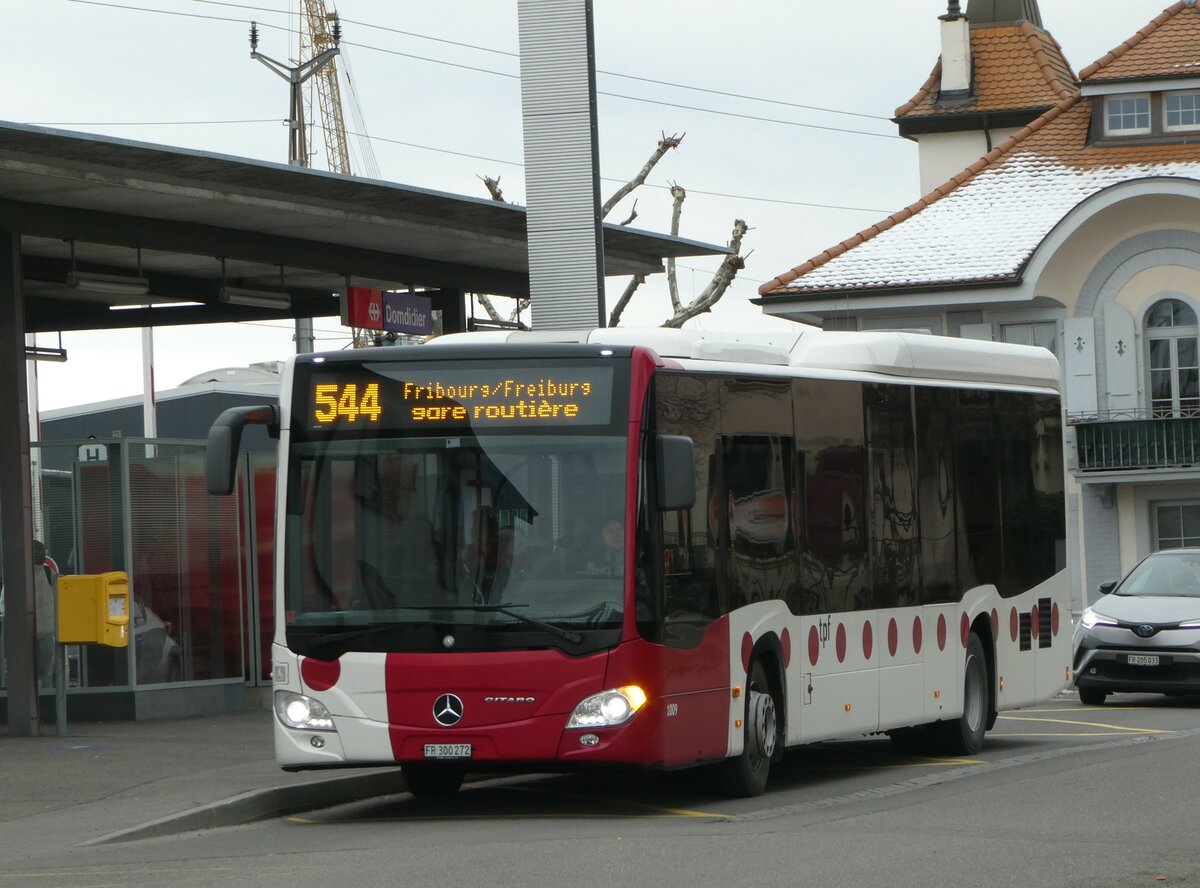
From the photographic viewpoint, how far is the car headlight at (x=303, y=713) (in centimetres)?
1241

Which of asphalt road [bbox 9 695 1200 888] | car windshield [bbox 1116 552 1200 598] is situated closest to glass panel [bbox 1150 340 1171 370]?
car windshield [bbox 1116 552 1200 598]

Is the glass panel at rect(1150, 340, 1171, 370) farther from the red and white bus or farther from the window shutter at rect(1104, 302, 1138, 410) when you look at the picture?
the red and white bus

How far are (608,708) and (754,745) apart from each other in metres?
1.73

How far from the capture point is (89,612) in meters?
18.9

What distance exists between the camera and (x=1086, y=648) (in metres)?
23.2

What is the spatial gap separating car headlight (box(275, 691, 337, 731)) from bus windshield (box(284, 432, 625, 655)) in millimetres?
297

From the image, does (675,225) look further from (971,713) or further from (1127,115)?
(971,713)

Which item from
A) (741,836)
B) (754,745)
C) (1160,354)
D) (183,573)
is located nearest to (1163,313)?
(1160,354)

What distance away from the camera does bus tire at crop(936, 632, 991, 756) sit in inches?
654

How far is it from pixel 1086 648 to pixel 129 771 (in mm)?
11561

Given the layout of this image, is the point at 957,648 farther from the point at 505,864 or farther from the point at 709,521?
the point at 505,864

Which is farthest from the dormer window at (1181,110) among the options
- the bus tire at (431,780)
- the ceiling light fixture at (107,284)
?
the bus tire at (431,780)

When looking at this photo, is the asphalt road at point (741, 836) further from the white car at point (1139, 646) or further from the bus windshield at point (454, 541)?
the white car at point (1139, 646)

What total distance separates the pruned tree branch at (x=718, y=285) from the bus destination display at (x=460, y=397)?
30136 mm
